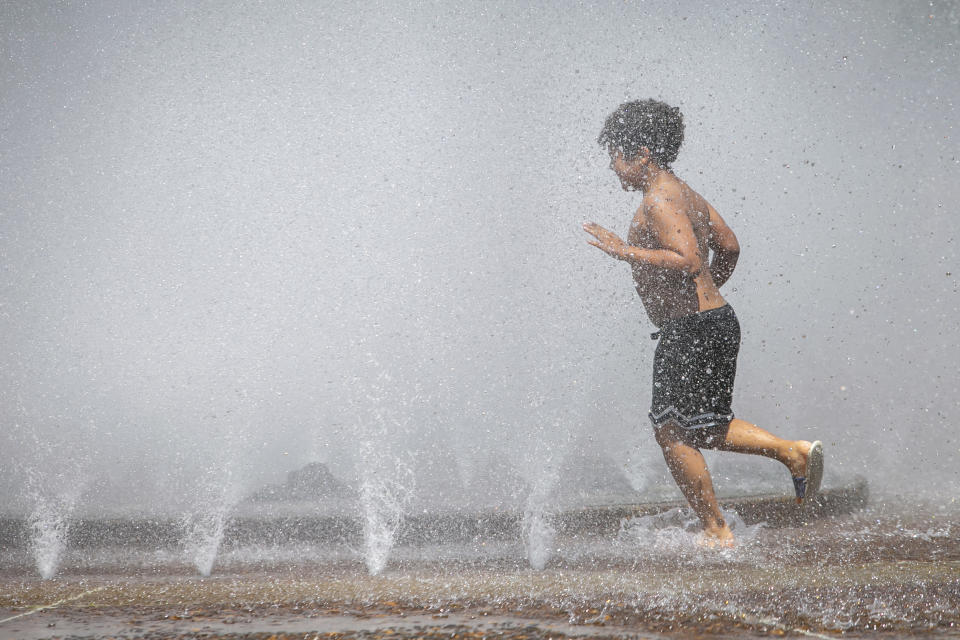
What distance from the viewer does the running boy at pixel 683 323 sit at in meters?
2.46

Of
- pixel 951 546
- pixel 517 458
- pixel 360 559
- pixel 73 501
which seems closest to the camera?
pixel 951 546

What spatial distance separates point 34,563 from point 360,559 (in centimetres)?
143

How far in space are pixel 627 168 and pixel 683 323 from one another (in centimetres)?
61

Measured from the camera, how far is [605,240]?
97.2 inches

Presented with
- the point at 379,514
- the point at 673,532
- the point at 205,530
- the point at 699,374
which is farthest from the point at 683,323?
the point at 205,530

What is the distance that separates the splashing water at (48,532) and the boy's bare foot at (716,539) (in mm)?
2602

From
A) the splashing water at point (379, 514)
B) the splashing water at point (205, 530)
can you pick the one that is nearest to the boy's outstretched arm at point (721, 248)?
the splashing water at point (379, 514)

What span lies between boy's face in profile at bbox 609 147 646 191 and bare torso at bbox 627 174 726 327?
81mm

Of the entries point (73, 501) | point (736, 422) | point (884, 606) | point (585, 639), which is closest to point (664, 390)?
point (736, 422)

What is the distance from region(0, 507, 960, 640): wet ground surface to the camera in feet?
4.54

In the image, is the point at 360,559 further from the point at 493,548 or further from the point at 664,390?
the point at 664,390

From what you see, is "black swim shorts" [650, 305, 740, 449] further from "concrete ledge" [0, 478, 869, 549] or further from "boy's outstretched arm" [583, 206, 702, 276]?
"concrete ledge" [0, 478, 869, 549]

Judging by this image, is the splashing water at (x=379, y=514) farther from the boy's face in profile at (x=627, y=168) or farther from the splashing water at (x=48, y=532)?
the boy's face in profile at (x=627, y=168)

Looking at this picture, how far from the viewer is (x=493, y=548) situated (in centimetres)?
286
